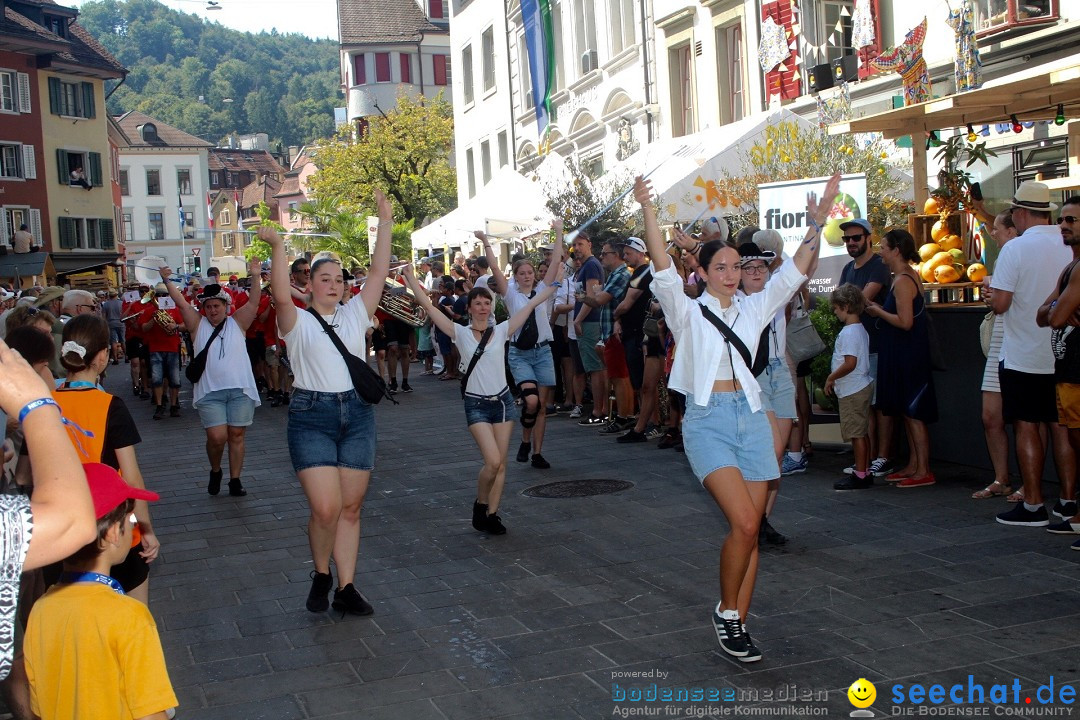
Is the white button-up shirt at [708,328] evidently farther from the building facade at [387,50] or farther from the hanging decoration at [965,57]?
the building facade at [387,50]

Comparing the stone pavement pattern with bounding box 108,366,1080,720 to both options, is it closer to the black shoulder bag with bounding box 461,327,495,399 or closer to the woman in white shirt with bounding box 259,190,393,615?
the woman in white shirt with bounding box 259,190,393,615

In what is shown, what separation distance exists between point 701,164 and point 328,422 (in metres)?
8.58

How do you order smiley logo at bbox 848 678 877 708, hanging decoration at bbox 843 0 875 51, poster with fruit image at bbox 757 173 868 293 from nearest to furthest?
1. smiley logo at bbox 848 678 877 708
2. poster with fruit image at bbox 757 173 868 293
3. hanging decoration at bbox 843 0 875 51

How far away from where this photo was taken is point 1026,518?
7422mm

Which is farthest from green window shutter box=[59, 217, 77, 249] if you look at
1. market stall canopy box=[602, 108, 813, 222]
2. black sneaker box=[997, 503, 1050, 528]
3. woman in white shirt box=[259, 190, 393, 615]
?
black sneaker box=[997, 503, 1050, 528]

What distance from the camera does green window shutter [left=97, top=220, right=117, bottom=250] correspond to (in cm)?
5228

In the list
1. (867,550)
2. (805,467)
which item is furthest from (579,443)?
(867,550)

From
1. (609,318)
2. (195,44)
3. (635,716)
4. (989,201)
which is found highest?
(195,44)

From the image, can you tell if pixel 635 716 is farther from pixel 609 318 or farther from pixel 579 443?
pixel 609 318

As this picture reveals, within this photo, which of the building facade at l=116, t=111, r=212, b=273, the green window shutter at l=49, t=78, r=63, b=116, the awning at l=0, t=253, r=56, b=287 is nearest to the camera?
the awning at l=0, t=253, r=56, b=287

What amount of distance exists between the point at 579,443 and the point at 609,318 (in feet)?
5.18

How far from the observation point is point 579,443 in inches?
483

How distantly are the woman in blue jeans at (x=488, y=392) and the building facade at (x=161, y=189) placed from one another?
298 feet

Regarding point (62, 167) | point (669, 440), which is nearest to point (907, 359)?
point (669, 440)
